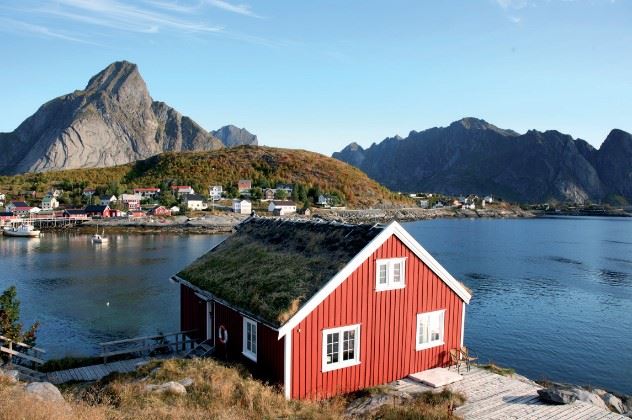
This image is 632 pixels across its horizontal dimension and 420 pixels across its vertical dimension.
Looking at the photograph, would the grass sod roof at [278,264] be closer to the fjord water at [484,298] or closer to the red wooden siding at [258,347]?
the red wooden siding at [258,347]

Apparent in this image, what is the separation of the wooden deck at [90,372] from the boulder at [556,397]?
13.6 metres

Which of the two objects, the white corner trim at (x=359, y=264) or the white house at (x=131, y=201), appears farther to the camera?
the white house at (x=131, y=201)

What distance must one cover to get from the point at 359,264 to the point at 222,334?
6095 millimetres

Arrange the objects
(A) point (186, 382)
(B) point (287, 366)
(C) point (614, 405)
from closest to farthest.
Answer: (A) point (186, 382) → (B) point (287, 366) → (C) point (614, 405)

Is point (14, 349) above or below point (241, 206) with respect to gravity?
below

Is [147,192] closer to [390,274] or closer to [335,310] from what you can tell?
[390,274]

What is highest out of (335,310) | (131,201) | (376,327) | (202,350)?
(131,201)

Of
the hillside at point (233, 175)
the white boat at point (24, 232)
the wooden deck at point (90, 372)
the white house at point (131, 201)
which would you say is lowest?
the white boat at point (24, 232)

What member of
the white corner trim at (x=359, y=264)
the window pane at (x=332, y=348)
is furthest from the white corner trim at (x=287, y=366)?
the window pane at (x=332, y=348)

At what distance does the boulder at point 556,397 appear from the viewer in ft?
47.4

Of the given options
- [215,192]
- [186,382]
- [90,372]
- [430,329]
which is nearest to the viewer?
[186,382]

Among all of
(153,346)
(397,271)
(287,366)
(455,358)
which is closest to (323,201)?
(153,346)

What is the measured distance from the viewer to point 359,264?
15422mm

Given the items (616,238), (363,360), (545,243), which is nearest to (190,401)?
(363,360)
